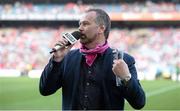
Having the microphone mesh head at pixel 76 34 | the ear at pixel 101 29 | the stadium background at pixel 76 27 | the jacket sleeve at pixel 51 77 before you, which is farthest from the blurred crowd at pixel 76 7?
the microphone mesh head at pixel 76 34

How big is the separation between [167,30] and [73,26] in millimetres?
7779

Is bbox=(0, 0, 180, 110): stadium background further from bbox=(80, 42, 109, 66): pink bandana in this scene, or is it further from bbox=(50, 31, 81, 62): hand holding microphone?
bbox=(50, 31, 81, 62): hand holding microphone

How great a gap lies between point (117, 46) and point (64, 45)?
36.1 meters

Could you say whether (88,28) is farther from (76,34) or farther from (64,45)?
Result: (64,45)

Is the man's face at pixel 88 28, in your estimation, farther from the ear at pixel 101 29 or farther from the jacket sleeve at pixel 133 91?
the jacket sleeve at pixel 133 91

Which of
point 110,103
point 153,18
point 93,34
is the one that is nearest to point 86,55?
point 93,34

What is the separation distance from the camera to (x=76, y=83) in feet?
12.0

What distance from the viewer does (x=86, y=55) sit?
370 cm

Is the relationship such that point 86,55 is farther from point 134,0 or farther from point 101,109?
point 134,0

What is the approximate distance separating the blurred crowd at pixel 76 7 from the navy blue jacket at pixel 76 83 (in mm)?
37674

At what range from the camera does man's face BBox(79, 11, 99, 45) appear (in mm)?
3631

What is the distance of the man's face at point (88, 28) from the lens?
3.63m

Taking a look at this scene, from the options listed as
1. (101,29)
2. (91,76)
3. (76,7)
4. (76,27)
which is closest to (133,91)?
(91,76)

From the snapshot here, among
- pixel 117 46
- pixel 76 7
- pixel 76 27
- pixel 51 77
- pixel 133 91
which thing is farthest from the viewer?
pixel 76 7
